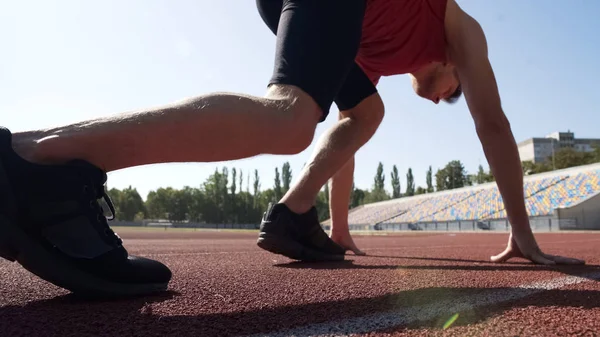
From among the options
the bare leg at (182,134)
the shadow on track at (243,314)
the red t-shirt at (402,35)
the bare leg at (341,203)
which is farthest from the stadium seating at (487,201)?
the bare leg at (182,134)

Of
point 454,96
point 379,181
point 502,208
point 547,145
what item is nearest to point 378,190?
point 379,181

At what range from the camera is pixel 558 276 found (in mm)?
1762

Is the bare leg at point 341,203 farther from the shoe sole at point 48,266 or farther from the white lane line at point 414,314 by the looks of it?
the shoe sole at point 48,266

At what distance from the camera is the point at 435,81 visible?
117 inches

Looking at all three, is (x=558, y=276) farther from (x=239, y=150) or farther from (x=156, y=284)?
(x=156, y=284)

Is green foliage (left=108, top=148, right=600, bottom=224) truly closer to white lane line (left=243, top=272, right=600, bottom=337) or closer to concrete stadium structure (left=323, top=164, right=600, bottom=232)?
concrete stadium structure (left=323, top=164, right=600, bottom=232)

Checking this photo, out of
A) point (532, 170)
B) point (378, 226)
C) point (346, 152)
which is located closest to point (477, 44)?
point (346, 152)

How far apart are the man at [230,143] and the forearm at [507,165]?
0.5 inches

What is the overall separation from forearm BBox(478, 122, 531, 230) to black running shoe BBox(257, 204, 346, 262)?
1.02m

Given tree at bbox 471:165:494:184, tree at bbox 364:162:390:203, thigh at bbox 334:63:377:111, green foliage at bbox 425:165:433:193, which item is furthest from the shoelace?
green foliage at bbox 425:165:433:193

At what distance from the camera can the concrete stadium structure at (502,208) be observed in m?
25.9

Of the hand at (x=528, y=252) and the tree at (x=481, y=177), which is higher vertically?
the tree at (x=481, y=177)

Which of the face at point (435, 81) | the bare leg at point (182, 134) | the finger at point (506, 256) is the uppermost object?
the face at point (435, 81)

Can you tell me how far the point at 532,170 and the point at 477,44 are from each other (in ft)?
208
